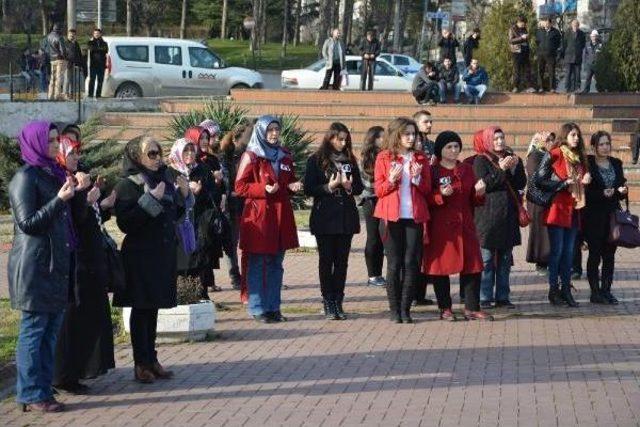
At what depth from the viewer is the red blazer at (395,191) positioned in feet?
38.9

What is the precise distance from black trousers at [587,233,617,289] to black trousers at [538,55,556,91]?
17.9m

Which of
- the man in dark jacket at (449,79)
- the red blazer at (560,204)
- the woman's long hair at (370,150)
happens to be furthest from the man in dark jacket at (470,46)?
the red blazer at (560,204)

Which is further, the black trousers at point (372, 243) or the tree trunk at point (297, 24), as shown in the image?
the tree trunk at point (297, 24)

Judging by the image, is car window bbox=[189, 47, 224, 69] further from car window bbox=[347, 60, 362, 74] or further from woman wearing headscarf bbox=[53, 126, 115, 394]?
woman wearing headscarf bbox=[53, 126, 115, 394]

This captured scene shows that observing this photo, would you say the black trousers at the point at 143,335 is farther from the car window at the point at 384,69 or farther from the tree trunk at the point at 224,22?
the tree trunk at the point at 224,22

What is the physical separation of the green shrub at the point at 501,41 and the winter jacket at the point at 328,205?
21.9m

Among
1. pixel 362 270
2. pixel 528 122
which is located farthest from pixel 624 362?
pixel 528 122

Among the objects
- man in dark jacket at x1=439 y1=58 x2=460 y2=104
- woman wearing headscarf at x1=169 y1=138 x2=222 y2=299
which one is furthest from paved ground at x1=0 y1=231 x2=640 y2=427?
man in dark jacket at x1=439 y1=58 x2=460 y2=104

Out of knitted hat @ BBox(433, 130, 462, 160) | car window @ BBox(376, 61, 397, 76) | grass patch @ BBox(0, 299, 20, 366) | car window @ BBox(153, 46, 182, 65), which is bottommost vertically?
grass patch @ BBox(0, 299, 20, 366)

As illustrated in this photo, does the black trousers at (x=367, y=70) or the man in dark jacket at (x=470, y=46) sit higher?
the man in dark jacket at (x=470, y=46)

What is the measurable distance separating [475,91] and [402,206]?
1859cm

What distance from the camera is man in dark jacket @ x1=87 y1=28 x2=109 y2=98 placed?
Result: 109ft

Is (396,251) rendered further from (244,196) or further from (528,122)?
(528,122)

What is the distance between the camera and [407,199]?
11875mm
